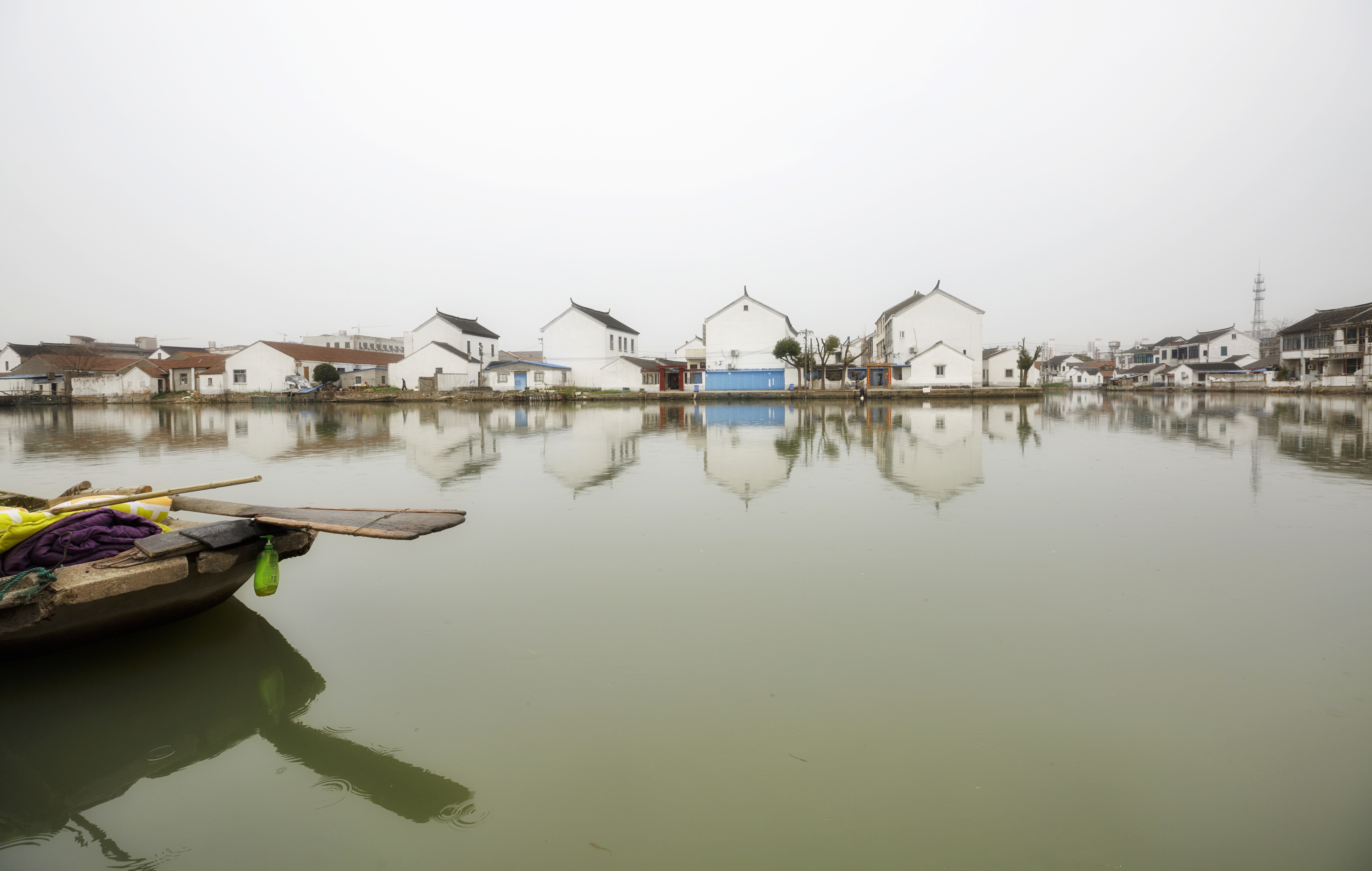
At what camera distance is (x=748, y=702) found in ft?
11.9

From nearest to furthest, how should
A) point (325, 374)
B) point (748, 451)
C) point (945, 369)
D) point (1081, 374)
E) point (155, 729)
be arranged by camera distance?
1. point (155, 729)
2. point (748, 451)
3. point (945, 369)
4. point (325, 374)
5. point (1081, 374)

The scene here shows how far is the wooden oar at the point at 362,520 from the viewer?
4051mm

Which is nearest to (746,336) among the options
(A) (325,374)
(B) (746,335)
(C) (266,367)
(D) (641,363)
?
(B) (746,335)

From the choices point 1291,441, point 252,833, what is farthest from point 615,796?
point 1291,441

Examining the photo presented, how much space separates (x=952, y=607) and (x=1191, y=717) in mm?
1680

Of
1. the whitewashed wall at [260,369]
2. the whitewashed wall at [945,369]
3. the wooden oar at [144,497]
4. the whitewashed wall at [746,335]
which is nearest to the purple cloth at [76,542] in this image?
the wooden oar at [144,497]

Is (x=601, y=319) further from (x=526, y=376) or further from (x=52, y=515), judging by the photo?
(x=52, y=515)

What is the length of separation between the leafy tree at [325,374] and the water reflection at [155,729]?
4378 centimetres

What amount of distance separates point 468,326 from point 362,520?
49.8 metres

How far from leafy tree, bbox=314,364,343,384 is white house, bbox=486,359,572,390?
9972mm

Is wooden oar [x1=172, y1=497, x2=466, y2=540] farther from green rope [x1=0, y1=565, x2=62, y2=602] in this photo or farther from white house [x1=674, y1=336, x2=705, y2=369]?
white house [x1=674, y1=336, x2=705, y2=369]

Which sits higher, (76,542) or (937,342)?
(937,342)

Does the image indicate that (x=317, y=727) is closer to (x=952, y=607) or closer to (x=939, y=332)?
(x=952, y=607)

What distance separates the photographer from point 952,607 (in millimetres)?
4980
